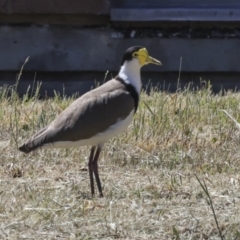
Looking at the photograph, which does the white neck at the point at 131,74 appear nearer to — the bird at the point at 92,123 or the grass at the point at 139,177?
the bird at the point at 92,123

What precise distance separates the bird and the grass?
26cm

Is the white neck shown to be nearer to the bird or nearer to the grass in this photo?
the bird

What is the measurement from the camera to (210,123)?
22.7 ft

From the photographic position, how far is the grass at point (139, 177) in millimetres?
4523

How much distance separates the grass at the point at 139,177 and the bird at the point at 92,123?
0.87 ft

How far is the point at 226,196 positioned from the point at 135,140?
1.49 m

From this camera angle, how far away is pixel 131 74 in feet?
18.8

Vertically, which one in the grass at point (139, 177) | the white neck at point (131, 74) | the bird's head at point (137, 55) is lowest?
the grass at point (139, 177)

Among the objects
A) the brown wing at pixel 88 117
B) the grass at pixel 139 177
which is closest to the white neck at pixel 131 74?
the brown wing at pixel 88 117

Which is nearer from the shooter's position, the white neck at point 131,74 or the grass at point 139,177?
the grass at point 139,177

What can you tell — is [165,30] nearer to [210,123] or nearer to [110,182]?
[210,123]

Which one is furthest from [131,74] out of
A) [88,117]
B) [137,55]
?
→ [88,117]

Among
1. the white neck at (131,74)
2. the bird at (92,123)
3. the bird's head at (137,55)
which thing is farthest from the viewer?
the bird's head at (137,55)

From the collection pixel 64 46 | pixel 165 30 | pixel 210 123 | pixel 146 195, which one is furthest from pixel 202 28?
pixel 146 195
